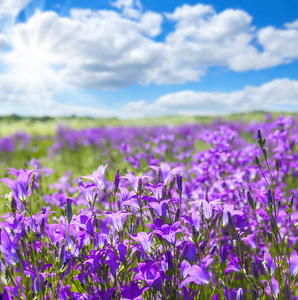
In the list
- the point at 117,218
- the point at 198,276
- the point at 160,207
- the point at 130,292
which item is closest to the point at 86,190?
the point at 117,218

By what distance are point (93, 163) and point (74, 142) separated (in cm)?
308

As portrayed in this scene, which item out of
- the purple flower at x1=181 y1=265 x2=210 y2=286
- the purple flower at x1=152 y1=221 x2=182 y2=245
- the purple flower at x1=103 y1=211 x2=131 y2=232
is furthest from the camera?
the purple flower at x1=103 y1=211 x2=131 y2=232

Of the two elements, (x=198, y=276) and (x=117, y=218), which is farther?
(x=117, y=218)

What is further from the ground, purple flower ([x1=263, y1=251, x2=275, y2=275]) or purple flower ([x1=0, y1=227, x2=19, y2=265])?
purple flower ([x1=0, y1=227, x2=19, y2=265])

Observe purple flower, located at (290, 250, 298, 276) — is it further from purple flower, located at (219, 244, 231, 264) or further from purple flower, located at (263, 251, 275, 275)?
purple flower, located at (219, 244, 231, 264)

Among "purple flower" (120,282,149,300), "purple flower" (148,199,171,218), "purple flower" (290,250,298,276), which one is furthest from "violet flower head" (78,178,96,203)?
"purple flower" (290,250,298,276)

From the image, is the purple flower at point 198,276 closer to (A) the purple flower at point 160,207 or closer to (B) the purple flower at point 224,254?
(A) the purple flower at point 160,207

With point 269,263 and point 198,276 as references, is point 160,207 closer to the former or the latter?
point 198,276

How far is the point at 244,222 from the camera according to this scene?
260cm

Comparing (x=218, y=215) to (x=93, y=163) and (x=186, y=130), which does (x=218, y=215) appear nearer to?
(x=93, y=163)

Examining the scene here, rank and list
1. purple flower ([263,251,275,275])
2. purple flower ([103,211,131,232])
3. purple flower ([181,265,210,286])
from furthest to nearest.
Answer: purple flower ([263,251,275,275])
purple flower ([103,211,131,232])
purple flower ([181,265,210,286])

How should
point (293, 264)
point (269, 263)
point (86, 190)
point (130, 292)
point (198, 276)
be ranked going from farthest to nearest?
point (86, 190)
point (269, 263)
point (293, 264)
point (130, 292)
point (198, 276)

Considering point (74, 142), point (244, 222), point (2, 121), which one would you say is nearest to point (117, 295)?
point (244, 222)

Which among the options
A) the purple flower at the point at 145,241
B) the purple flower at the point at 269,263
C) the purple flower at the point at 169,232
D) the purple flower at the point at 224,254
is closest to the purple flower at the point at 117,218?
the purple flower at the point at 145,241
